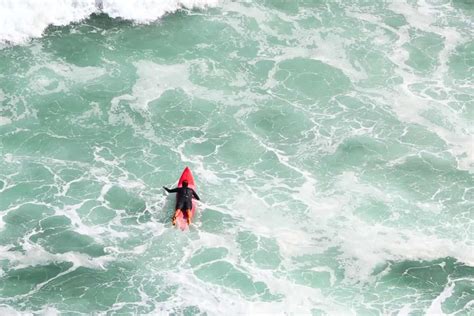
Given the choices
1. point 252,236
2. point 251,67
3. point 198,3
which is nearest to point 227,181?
point 252,236

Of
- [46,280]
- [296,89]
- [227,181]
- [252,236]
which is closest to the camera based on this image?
[46,280]

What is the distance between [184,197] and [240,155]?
4.63m

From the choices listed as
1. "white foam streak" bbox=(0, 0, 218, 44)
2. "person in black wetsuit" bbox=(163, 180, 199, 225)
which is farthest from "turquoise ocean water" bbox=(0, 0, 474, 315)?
"person in black wetsuit" bbox=(163, 180, 199, 225)

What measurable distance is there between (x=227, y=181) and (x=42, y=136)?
339 inches

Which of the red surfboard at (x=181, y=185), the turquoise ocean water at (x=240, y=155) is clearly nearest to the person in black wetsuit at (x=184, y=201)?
the red surfboard at (x=181, y=185)

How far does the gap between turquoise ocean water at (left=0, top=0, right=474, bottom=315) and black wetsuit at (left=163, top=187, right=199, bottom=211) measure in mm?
778

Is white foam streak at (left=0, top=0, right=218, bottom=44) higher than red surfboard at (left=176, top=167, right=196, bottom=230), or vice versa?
white foam streak at (left=0, top=0, right=218, bottom=44)

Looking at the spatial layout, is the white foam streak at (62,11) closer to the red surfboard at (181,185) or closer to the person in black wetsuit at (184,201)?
the red surfboard at (181,185)

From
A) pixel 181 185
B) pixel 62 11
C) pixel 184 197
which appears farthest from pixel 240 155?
pixel 62 11

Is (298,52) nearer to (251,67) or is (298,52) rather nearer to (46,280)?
(251,67)

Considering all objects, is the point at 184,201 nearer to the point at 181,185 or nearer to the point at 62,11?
the point at 181,185

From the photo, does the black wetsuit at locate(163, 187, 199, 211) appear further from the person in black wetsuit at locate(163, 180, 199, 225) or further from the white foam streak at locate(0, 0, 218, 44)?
the white foam streak at locate(0, 0, 218, 44)

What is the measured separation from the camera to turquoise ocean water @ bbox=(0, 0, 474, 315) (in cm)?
3027

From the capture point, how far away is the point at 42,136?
3588cm
